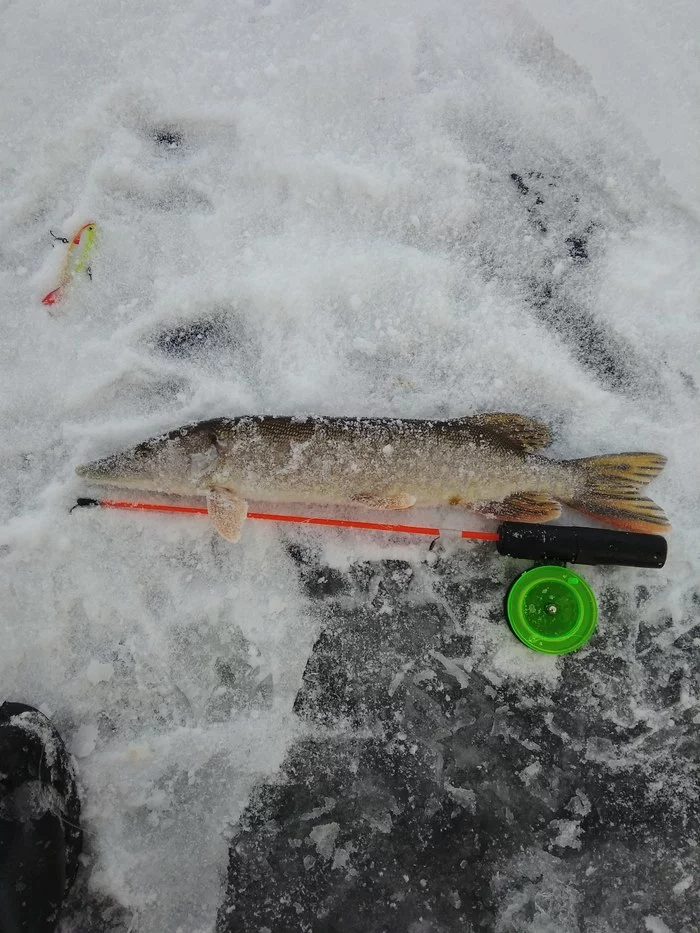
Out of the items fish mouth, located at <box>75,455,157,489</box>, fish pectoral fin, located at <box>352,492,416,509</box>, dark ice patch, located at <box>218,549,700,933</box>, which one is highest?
fish pectoral fin, located at <box>352,492,416,509</box>

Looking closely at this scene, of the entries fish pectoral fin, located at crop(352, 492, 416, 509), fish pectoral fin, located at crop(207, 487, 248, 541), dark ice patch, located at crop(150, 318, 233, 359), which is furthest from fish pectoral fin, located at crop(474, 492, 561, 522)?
dark ice patch, located at crop(150, 318, 233, 359)

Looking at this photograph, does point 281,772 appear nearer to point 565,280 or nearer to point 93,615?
point 93,615

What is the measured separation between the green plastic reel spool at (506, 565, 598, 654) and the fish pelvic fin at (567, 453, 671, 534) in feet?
0.85

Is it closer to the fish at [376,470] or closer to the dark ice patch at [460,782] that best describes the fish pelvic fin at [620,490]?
the fish at [376,470]

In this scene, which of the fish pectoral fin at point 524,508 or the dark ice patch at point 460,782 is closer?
the dark ice patch at point 460,782

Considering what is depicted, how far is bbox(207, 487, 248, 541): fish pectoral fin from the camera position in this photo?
223cm

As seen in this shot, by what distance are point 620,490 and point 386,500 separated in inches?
32.5

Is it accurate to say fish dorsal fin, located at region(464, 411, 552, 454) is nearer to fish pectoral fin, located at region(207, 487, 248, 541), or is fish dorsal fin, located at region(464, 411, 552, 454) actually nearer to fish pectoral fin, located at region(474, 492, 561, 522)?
fish pectoral fin, located at region(474, 492, 561, 522)

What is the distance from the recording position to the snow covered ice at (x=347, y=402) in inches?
84.4

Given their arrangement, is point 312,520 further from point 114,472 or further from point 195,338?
point 195,338

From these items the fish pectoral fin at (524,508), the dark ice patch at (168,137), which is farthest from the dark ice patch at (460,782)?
the dark ice patch at (168,137)

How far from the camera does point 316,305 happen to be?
245 cm

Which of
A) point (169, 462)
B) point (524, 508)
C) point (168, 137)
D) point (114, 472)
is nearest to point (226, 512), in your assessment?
point (169, 462)

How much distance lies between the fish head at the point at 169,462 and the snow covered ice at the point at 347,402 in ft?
0.52
